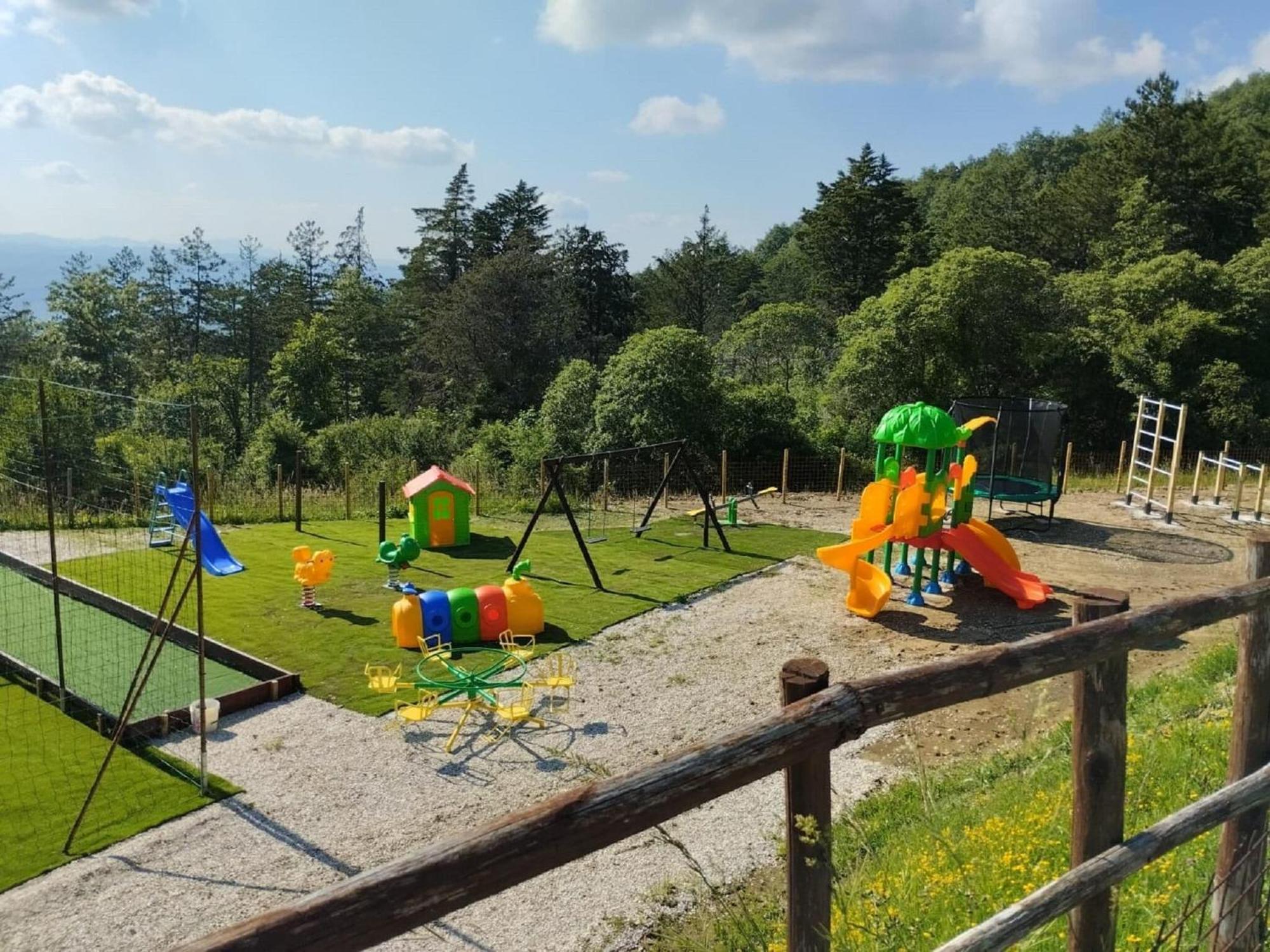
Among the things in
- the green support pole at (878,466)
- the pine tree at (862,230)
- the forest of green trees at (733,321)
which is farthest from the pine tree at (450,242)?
the green support pole at (878,466)

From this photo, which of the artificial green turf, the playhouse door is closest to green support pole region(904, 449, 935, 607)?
the playhouse door

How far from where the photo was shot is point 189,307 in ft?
137

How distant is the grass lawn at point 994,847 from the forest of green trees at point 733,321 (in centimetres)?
1564

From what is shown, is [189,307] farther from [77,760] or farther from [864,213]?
[77,760]

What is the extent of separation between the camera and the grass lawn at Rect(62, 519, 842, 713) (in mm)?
10312

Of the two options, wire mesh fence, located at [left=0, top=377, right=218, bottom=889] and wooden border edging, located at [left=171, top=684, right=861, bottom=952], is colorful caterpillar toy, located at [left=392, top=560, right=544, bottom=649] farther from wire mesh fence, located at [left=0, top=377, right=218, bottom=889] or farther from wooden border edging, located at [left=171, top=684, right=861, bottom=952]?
wooden border edging, located at [left=171, top=684, right=861, bottom=952]

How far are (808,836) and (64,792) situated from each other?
739cm

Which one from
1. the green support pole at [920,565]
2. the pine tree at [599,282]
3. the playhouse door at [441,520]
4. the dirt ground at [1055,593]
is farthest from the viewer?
the pine tree at [599,282]

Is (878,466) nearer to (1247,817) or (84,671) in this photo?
(1247,817)

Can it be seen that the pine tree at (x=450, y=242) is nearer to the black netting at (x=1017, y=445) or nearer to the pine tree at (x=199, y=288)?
the pine tree at (x=199, y=288)

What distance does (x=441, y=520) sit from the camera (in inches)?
615

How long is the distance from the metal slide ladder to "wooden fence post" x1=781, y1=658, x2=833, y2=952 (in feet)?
47.8

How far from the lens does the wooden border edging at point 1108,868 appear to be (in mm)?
2146

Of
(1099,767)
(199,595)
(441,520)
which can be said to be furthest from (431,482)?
(1099,767)
